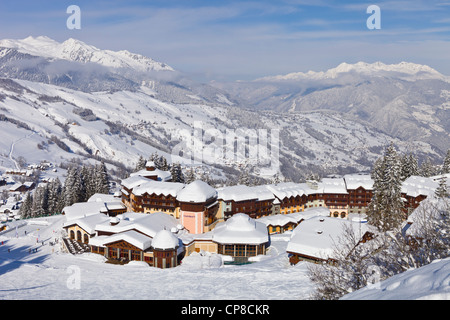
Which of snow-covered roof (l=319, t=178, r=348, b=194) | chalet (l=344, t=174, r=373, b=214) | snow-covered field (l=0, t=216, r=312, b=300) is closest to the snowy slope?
snow-covered field (l=0, t=216, r=312, b=300)

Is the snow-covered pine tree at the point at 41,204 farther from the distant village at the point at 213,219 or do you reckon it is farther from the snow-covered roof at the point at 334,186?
the snow-covered roof at the point at 334,186

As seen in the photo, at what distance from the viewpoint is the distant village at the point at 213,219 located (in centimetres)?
5381

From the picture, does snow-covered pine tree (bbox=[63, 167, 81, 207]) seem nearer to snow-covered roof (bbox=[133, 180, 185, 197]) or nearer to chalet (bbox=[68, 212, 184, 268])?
snow-covered roof (bbox=[133, 180, 185, 197])

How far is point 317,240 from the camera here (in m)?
50.7

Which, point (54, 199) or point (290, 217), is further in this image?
point (54, 199)

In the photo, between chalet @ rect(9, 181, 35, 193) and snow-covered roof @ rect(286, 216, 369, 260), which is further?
chalet @ rect(9, 181, 35, 193)

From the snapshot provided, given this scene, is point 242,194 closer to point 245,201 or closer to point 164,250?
point 245,201

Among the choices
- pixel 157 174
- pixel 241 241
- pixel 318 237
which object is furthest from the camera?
pixel 157 174

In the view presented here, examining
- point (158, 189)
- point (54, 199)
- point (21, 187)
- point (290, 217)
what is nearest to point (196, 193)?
point (158, 189)

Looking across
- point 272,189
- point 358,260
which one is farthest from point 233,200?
point 358,260

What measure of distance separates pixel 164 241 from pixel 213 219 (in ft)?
60.3

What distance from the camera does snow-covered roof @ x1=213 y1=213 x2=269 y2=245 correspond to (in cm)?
5761

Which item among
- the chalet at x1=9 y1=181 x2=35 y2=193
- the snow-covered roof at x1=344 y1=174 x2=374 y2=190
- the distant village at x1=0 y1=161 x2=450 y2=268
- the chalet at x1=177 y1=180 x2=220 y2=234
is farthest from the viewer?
the chalet at x1=9 y1=181 x2=35 y2=193
